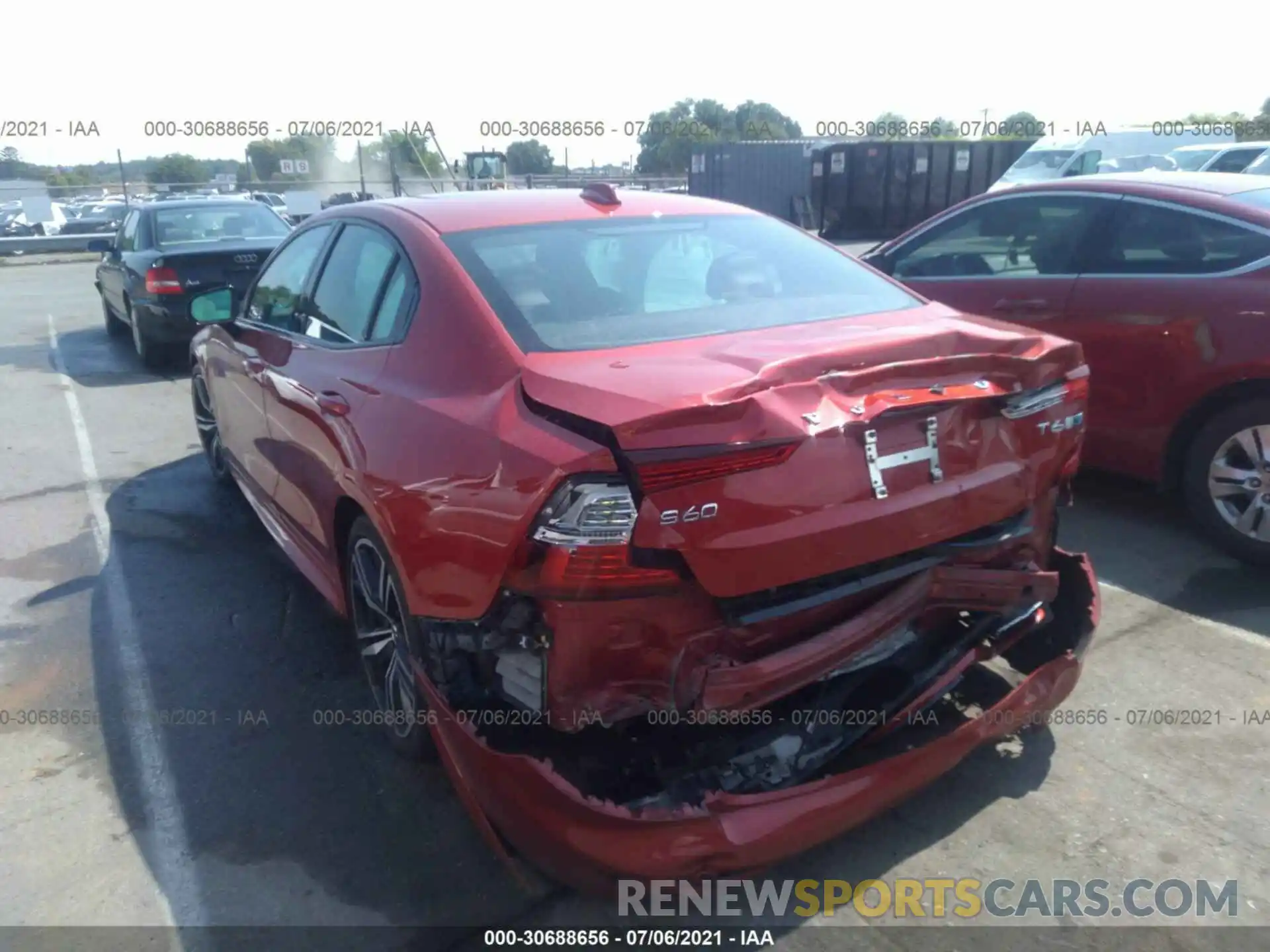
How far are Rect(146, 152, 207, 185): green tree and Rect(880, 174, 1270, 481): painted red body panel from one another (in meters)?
35.0

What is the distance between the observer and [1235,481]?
446 centimetres

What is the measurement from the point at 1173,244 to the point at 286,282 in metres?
4.09

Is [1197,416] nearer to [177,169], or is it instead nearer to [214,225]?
[214,225]

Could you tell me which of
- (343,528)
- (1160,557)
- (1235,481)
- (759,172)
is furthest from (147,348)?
(759,172)

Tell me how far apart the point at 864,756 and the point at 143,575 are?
12.1 ft

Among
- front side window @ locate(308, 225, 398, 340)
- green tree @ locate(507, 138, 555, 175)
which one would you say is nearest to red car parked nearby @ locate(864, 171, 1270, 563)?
front side window @ locate(308, 225, 398, 340)

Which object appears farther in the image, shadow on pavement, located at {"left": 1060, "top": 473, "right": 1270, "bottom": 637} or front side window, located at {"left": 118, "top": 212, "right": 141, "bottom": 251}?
front side window, located at {"left": 118, "top": 212, "right": 141, "bottom": 251}

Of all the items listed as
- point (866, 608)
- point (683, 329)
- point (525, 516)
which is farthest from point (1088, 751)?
point (525, 516)

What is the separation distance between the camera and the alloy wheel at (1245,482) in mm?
4352

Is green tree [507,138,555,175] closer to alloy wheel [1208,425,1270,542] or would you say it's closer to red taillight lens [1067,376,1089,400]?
alloy wheel [1208,425,1270,542]

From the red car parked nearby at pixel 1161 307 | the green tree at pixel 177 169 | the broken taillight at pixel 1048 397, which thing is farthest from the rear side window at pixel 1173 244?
the green tree at pixel 177 169

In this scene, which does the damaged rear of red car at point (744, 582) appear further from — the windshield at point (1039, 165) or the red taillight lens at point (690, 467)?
the windshield at point (1039, 165)

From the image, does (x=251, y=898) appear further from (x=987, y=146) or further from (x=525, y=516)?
(x=987, y=146)

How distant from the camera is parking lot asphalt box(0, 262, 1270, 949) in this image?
2.71 metres
